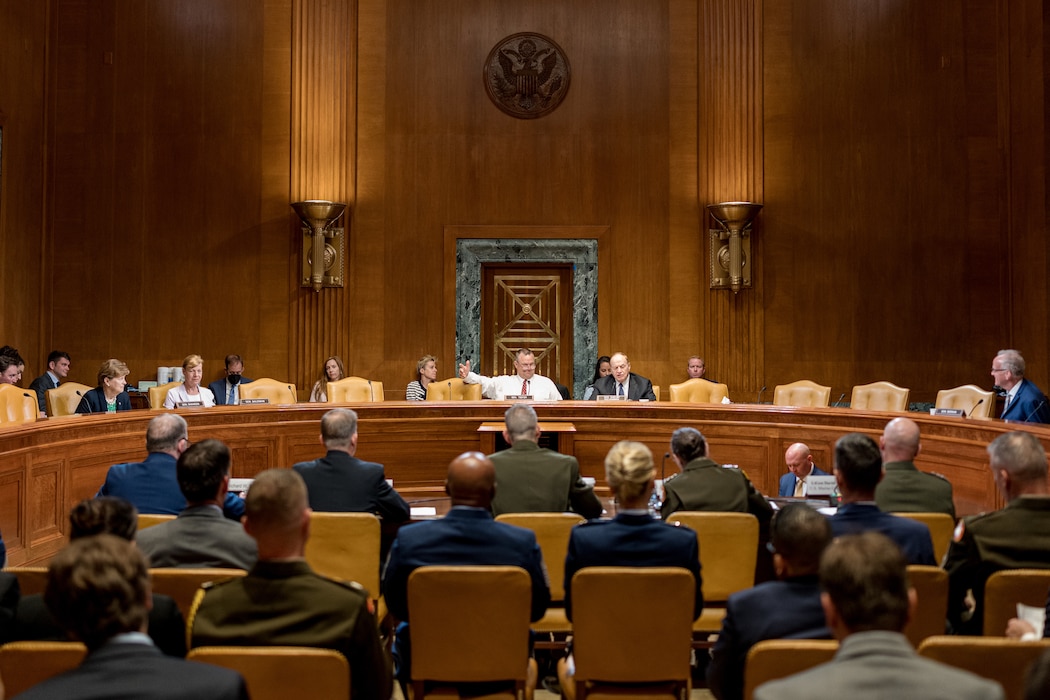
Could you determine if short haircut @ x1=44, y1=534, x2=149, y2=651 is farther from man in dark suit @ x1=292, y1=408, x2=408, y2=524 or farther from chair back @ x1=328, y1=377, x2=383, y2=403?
chair back @ x1=328, y1=377, x2=383, y2=403

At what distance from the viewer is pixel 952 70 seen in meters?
10.5

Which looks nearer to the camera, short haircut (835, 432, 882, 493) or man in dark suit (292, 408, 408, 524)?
short haircut (835, 432, 882, 493)

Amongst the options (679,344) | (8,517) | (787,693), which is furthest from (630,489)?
(679,344)

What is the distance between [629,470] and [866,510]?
0.80m

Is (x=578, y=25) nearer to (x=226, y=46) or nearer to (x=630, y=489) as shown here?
(x=226, y=46)

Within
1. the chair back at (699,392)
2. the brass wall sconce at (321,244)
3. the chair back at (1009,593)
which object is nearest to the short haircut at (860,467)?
the chair back at (1009,593)

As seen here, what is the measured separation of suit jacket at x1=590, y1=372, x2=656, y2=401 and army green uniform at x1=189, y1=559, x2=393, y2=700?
6488 millimetres

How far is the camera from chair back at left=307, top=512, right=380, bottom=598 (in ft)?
12.3

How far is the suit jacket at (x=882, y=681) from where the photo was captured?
157cm

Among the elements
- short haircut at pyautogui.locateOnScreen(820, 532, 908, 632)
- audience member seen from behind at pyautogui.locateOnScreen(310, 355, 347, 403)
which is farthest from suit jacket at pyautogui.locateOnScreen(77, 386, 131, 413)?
short haircut at pyautogui.locateOnScreen(820, 532, 908, 632)

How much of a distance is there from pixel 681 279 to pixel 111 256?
6040 millimetres

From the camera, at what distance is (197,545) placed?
3.13 m

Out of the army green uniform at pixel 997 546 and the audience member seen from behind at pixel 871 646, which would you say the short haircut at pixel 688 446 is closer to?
the army green uniform at pixel 997 546

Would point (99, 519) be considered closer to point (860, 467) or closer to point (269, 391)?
point (860, 467)
